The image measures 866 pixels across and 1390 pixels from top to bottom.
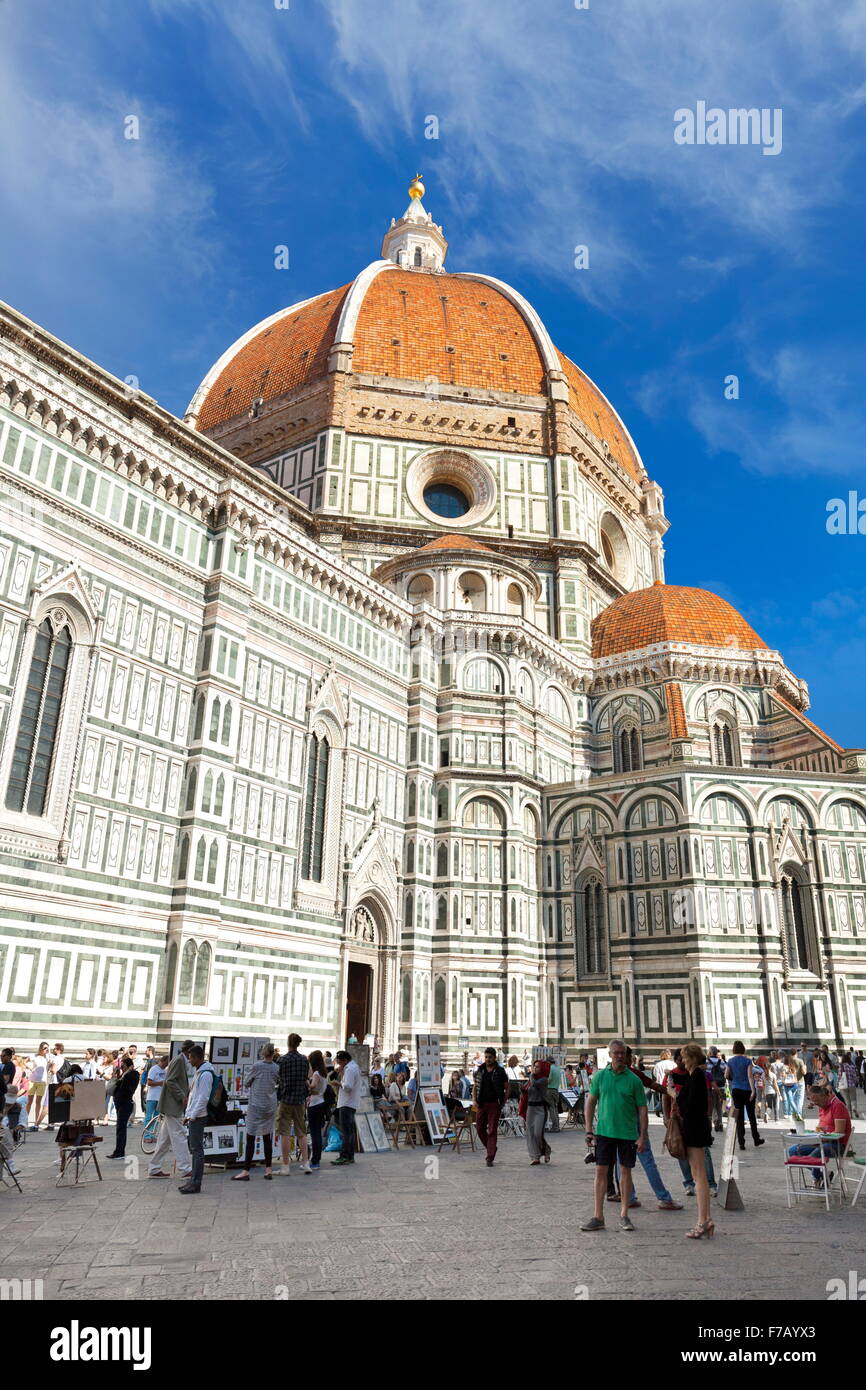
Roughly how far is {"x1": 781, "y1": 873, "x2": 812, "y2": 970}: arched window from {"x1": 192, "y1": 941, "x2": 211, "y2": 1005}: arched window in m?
19.4

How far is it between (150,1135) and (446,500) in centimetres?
3330

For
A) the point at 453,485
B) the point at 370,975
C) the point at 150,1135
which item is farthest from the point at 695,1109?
the point at 453,485

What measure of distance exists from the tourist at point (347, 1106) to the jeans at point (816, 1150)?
242 inches

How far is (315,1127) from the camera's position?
13.2 m

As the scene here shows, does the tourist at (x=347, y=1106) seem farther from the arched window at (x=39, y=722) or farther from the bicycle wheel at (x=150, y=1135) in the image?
the arched window at (x=39, y=722)

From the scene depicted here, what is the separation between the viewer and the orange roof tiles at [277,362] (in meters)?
47.4

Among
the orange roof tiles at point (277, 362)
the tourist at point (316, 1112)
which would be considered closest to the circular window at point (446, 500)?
the orange roof tiles at point (277, 362)

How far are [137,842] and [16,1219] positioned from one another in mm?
14916

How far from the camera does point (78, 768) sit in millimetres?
22062

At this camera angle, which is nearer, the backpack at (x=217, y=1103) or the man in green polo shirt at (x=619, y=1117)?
the man in green polo shirt at (x=619, y=1117)

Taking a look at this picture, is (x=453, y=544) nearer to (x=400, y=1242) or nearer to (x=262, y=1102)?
(x=262, y=1102)

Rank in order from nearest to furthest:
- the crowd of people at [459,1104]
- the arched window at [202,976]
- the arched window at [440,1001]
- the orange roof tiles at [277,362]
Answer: the crowd of people at [459,1104]
the arched window at [202,976]
the arched window at [440,1001]
the orange roof tiles at [277,362]
